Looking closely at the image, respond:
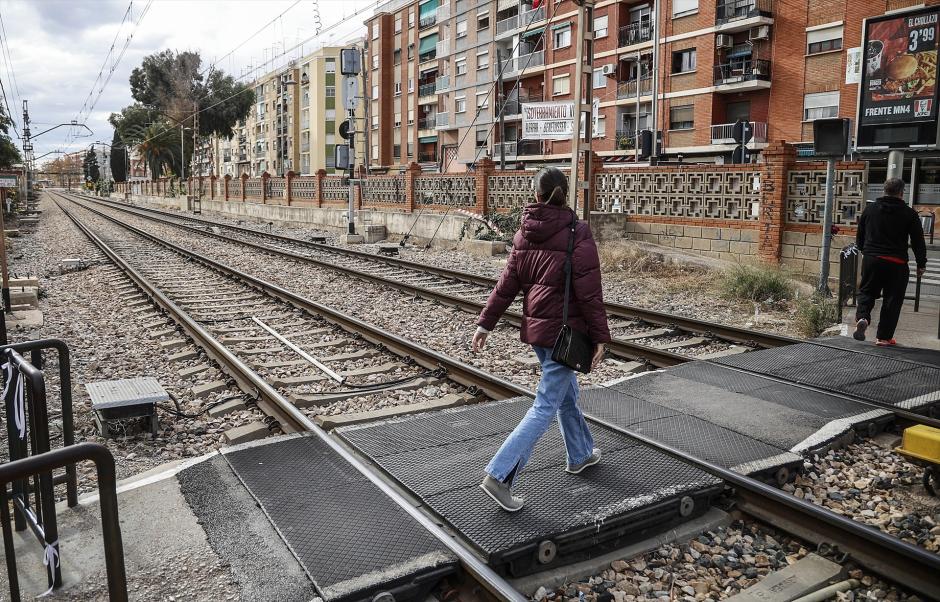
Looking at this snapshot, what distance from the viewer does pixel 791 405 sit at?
6.07 meters

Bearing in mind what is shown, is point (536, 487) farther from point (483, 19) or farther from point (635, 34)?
point (483, 19)

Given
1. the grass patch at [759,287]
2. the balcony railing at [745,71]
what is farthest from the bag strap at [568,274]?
the balcony railing at [745,71]

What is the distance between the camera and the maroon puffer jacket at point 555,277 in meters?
3.96

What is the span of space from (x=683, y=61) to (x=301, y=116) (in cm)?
5431

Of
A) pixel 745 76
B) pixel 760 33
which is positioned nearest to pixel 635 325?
pixel 745 76

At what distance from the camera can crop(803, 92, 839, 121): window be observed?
33.0m

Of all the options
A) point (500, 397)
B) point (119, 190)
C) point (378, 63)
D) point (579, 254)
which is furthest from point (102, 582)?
point (119, 190)

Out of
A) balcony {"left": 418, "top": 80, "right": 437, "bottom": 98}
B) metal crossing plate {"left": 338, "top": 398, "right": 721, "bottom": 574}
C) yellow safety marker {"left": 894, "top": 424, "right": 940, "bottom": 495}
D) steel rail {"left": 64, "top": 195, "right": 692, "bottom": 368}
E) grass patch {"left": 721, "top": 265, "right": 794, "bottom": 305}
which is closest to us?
metal crossing plate {"left": 338, "top": 398, "right": 721, "bottom": 574}

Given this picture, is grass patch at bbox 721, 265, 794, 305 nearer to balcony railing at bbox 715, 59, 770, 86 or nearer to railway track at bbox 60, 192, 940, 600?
railway track at bbox 60, 192, 940, 600

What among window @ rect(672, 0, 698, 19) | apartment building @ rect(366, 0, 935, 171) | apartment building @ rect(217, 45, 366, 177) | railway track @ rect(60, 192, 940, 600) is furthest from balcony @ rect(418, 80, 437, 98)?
railway track @ rect(60, 192, 940, 600)

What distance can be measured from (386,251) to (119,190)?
103636 millimetres

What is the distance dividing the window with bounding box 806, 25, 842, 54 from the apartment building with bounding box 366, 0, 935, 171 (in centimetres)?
5

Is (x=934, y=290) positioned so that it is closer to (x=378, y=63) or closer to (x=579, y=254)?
(x=579, y=254)

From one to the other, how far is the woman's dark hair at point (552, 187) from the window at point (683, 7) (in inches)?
1512
